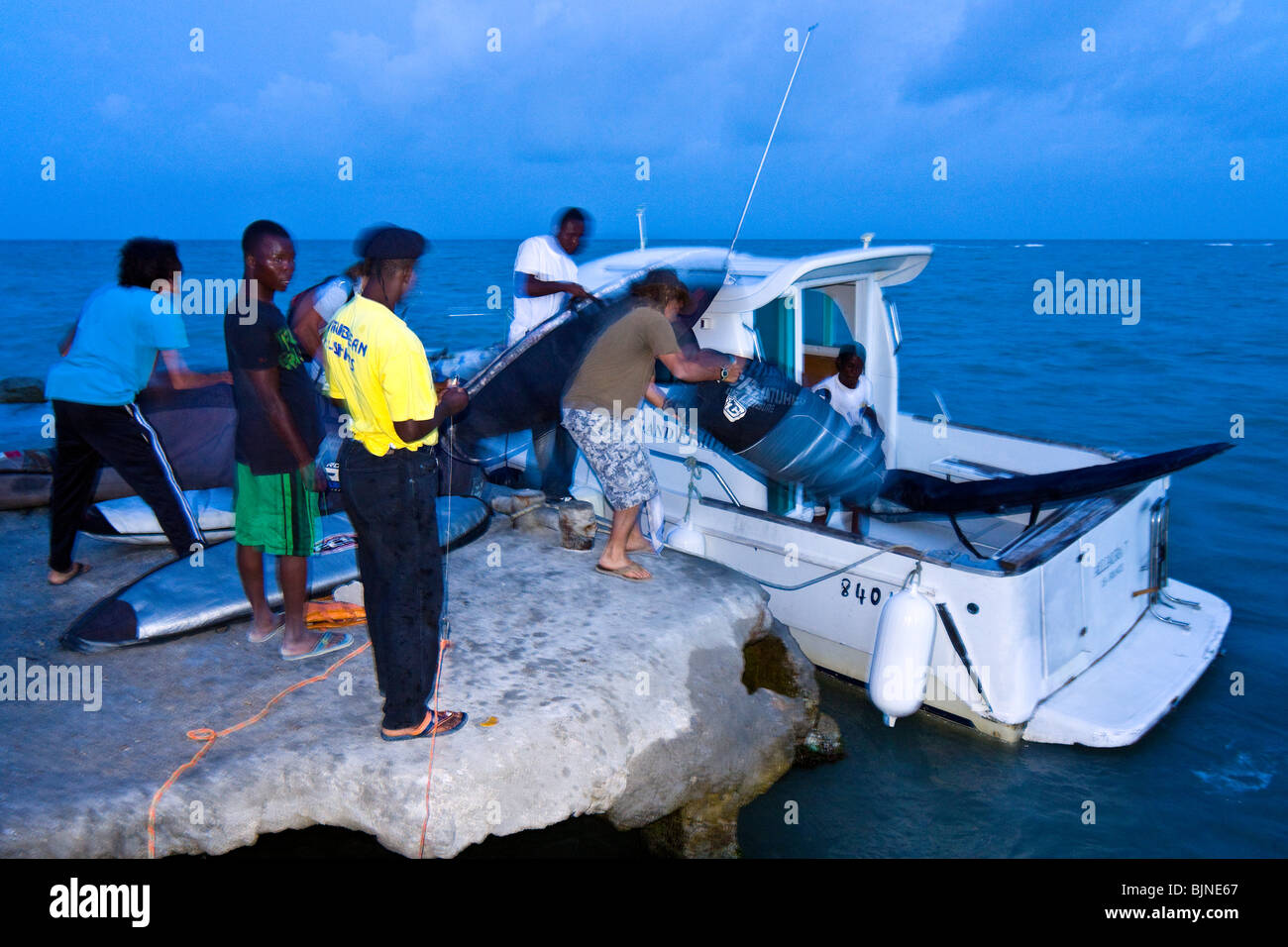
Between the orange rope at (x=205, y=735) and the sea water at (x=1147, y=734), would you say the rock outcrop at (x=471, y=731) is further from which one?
the sea water at (x=1147, y=734)

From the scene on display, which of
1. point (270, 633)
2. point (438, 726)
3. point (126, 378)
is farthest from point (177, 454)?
point (438, 726)

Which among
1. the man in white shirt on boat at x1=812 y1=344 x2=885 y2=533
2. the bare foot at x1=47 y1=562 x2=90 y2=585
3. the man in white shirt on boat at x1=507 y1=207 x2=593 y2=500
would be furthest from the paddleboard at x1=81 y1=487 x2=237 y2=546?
the man in white shirt on boat at x1=812 y1=344 x2=885 y2=533

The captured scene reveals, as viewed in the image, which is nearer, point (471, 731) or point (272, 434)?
point (471, 731)

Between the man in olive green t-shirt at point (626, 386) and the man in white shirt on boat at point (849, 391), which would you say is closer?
the man in olive green t-shirt at point (626, 386)

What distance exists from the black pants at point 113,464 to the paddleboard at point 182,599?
0.19 m

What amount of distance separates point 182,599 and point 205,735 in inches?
42.9

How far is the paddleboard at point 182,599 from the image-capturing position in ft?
14.6

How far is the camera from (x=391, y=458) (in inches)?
133

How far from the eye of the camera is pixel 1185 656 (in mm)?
6453

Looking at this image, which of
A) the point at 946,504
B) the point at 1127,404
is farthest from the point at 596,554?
the point at 1127,404

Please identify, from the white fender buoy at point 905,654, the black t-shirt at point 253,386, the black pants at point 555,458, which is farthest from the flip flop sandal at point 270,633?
the white fender buoy at point 905,654

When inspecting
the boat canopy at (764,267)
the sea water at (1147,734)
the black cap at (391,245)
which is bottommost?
the sea water at (1147,734)

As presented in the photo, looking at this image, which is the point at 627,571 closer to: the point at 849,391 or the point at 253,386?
the point at 253,386

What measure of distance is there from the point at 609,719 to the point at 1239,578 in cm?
755
